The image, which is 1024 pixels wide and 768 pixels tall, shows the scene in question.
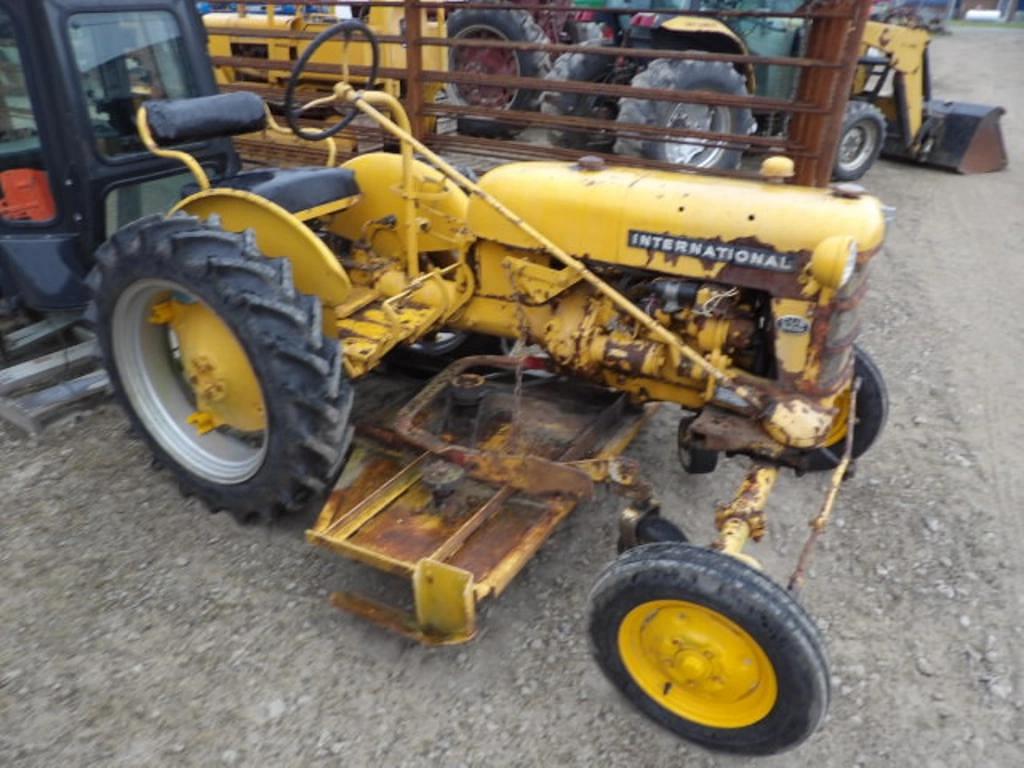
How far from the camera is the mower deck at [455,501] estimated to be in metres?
2.40

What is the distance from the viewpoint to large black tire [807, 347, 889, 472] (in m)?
3.04

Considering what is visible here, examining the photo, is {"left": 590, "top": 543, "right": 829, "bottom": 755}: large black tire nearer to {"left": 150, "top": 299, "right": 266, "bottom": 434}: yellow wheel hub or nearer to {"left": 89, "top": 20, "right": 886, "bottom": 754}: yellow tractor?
{"left": 89, "top": 20, "right": 886, "bottom": 754}: yellow tractor

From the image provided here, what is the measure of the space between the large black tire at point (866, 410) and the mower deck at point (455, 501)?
2.41 feet

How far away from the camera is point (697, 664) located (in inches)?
84.8

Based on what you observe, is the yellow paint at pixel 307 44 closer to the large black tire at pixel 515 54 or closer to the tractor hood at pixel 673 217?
the large black tire at pixel 515 54

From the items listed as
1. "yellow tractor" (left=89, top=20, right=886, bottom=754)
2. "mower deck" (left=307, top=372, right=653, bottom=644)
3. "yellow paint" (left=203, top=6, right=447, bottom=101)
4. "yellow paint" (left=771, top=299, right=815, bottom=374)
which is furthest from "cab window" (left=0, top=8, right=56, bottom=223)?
"yellow paint" (left=203, top=6, right=447, bottom=101)

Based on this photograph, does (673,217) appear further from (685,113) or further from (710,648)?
(685,113)

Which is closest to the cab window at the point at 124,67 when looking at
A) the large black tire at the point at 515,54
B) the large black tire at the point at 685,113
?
the large black tire at the point at 685,113

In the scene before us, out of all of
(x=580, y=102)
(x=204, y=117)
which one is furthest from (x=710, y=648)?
(x=580, y=102)

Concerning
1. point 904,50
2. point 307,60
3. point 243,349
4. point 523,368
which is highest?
point 307,60

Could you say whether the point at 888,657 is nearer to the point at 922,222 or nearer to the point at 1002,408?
the point at 1002,408

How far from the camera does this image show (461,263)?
10.0 ft

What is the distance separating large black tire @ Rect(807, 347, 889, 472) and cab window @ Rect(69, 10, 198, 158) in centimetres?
295

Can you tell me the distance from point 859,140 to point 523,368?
21.1ft
